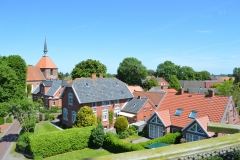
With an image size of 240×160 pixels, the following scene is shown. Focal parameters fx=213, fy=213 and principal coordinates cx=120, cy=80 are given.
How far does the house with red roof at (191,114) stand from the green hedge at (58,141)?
10521 millimetres

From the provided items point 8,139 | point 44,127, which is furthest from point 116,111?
point 8,139

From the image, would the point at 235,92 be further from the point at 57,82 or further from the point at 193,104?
the point at 57,82

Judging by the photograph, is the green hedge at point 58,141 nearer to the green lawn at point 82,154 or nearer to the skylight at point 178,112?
the green lawn at point 82,154

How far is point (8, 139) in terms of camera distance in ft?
105

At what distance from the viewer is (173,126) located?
31.0 meters

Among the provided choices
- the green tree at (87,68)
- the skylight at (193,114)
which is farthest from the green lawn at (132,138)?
the green tree at (87,68)

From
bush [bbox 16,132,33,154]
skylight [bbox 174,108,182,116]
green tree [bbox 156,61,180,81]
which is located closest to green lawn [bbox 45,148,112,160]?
bush [bbox 16,132,33,154]

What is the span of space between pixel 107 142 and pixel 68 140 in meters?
5.08

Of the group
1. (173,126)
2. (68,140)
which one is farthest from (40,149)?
(173,126)

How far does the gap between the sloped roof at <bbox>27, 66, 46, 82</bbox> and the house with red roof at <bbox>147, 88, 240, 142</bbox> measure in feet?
182

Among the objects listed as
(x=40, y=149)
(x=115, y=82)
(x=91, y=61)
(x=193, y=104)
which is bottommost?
(x=40, y=149)

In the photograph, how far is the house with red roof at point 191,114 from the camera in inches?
1090

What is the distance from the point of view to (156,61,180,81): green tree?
Result: 4508 inches

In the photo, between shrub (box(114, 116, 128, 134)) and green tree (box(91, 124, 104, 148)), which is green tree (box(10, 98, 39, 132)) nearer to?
green tree (box(91, 124, 104, 148))
